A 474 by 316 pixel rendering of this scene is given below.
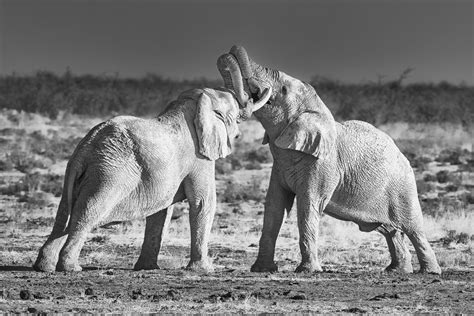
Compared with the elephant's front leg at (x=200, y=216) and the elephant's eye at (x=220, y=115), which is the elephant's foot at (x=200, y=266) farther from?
the elephant's eye at (x=220, y=115)

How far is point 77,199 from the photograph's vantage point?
14.8 m

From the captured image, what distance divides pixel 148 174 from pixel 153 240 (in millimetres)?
1091

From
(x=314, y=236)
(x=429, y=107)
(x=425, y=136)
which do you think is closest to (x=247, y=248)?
(x=314, y=236)

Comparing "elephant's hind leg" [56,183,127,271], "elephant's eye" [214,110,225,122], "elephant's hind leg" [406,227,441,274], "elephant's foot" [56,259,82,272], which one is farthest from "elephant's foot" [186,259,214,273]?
"elephant's hind leg" [406,227,441,274]

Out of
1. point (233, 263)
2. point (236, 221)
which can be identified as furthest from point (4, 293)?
point (236, 221)

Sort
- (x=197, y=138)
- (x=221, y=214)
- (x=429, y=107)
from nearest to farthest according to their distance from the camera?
(x=197, y=138) < (x=221, y=214) < (x=429, y=107)

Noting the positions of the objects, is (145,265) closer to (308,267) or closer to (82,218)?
(82,218)

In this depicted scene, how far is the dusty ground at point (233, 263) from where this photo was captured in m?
12.9

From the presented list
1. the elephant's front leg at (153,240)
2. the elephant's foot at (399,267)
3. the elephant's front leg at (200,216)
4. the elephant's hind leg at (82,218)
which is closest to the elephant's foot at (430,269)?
the elephant's foot at (399,267)

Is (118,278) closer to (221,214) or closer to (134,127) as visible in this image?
(134,127)

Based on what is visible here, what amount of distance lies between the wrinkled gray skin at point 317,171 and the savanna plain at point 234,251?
0.61 m

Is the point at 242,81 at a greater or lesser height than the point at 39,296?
greater

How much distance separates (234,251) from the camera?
1869 centimetres

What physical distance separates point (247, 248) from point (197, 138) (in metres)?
3.91
